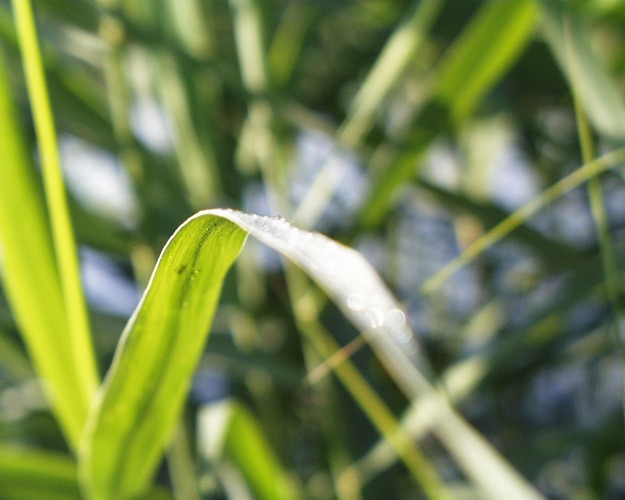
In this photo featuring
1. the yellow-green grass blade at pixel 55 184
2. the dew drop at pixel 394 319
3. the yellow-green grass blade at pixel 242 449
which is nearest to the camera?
the dew drop at pixel 394 319

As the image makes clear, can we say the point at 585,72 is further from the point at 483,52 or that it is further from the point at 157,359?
the point at 157,359

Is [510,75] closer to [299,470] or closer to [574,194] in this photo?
[574,194]

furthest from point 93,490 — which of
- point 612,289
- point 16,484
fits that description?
point 612,289

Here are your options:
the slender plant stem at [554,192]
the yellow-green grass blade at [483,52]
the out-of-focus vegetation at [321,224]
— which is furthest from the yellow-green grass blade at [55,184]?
the yellow-green grass blade at [483,52]

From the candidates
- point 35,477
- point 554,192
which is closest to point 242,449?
point 35,477

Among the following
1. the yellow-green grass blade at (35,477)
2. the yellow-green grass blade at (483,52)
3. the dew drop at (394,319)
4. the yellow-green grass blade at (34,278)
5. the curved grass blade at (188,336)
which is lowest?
the dew drop at (394,319)

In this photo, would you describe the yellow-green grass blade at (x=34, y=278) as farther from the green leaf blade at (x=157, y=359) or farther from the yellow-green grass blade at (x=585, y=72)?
the yellow-green grass blade at (x=585, y=72)
